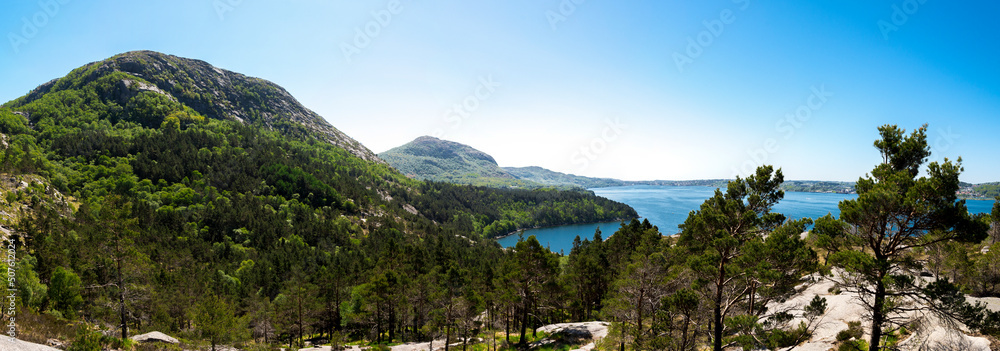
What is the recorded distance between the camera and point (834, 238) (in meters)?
15.5

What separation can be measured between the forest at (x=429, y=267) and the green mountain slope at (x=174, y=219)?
468 mm

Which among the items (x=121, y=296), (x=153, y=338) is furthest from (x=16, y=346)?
(x=153, y=338)

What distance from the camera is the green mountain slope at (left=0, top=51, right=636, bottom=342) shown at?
34719 millimetres

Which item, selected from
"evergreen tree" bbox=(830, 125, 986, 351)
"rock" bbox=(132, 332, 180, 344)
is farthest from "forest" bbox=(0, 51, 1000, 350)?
"rock" bbox=(132, 332, 180, 344)

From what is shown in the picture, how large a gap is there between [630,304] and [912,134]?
69.5 feet

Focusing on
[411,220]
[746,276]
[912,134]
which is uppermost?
[912,134]

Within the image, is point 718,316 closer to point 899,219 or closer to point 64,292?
point 899,219

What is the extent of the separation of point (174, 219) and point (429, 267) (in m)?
96.9

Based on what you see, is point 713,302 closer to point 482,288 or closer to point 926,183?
point 926,183

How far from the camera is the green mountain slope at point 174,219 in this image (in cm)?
3472

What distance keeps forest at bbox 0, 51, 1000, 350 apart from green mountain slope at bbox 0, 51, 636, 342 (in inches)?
18.4

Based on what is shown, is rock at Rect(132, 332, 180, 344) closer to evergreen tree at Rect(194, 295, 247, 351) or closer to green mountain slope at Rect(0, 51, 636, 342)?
evergreen tree at Rect(194, 295, 247, 351)

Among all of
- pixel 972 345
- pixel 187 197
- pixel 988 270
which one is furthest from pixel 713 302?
pixel 187 197

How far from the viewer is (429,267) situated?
164 feet
